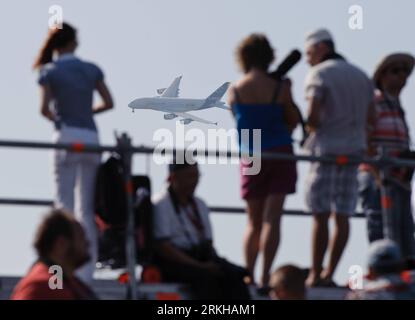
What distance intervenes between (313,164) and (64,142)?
186 cm

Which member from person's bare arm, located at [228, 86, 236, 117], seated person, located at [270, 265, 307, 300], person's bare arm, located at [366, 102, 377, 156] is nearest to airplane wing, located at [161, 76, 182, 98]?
person's bare arm, located at [366, 102, 377, 156]

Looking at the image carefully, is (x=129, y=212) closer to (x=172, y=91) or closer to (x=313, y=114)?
(x=313, y=114)

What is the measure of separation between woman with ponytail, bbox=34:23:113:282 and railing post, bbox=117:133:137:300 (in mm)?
219

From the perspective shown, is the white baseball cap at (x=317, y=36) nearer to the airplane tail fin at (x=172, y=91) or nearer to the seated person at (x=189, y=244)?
the seated person at (x=189, y=244)

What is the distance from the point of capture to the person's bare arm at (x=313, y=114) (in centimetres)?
1131

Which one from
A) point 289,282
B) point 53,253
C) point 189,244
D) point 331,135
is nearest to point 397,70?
point 331,135

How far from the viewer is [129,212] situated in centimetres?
1048

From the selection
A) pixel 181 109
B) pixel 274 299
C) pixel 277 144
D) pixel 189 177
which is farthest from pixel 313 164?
pixel 181 109

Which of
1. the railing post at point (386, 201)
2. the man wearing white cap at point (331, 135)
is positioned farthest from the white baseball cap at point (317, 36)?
the railing post at point (386, 201)

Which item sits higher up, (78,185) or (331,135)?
(331,135)

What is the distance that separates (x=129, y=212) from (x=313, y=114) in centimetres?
171

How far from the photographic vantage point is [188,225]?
415 inches

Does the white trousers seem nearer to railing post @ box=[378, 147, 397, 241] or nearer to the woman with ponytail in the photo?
the woman with ponytail

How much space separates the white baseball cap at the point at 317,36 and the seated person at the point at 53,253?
3.80 metres
